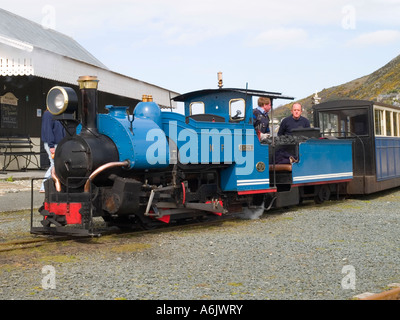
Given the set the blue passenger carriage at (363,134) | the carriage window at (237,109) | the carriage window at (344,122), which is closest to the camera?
the carriage window at (237,109)

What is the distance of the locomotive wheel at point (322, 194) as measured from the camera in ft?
37.0

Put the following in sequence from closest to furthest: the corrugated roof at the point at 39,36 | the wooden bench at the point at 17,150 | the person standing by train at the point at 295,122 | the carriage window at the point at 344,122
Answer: the person standing by train at the point at 295,122 < the carriage window at the point at 344,122 < the wooden bench at the point at 17,150 < the corrugated roof at the point at 39,36

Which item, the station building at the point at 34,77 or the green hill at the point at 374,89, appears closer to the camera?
the station building at the point at 34,77

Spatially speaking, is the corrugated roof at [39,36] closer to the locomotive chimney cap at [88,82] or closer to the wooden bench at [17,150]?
the wooden bench at [17,150]

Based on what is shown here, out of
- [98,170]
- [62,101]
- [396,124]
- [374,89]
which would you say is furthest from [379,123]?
[374,89]

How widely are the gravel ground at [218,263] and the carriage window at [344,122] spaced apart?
4.88m

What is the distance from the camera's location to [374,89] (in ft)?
190

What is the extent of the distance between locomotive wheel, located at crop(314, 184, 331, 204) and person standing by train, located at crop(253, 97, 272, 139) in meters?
2.78

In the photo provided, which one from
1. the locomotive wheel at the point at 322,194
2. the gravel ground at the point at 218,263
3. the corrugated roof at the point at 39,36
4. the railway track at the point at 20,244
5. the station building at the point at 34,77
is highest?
the corrugated roof at the point at 39,36

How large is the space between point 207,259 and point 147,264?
66cm

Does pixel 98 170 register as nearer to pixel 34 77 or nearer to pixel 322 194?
pixel 322 194

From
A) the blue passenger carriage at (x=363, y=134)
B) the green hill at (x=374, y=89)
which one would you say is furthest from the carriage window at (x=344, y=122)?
the green hill at (x=374, y=89)

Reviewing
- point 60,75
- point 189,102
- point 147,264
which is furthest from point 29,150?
point 147,264

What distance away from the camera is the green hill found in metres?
50.2
